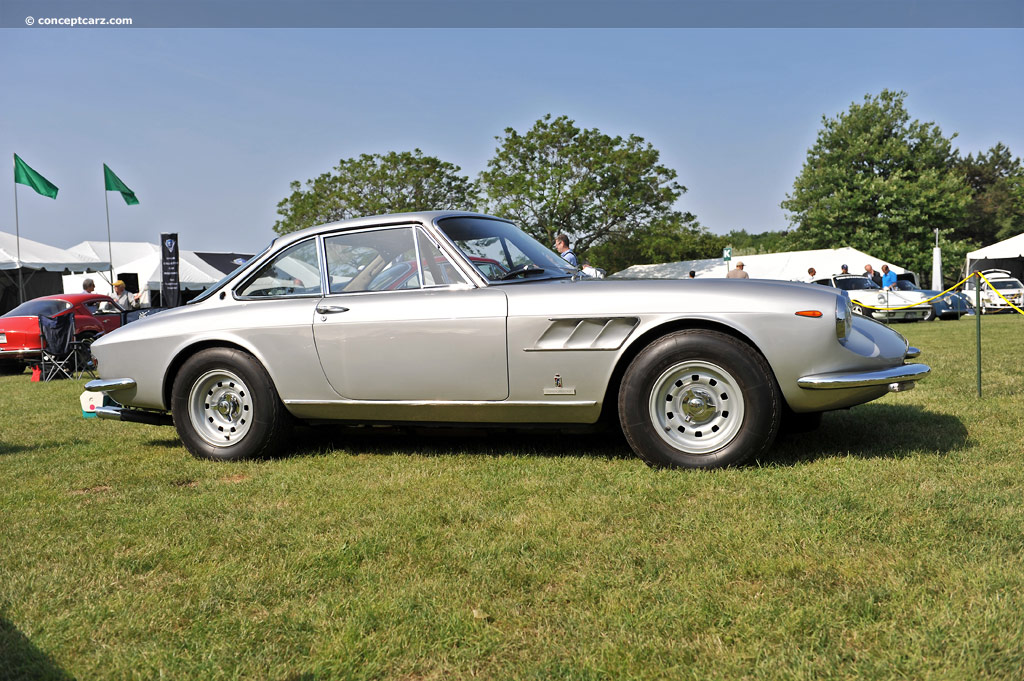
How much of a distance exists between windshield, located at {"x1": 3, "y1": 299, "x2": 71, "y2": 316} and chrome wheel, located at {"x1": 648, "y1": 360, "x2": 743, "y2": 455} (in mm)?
12489

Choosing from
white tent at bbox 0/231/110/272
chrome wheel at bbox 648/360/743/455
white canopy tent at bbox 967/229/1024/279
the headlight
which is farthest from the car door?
white canopy tent at bbox 967/229/1024/279

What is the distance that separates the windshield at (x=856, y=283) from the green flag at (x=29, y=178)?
2338cm

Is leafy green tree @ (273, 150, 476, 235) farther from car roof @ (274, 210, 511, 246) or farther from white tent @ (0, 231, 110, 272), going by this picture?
car roof @ (274, 210, 511, 246)

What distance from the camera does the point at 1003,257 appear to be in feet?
113

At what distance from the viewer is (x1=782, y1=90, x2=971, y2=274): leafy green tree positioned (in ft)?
148

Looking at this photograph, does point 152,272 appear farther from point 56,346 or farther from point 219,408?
point 219,408

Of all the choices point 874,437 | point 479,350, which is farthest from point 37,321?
point 874,437

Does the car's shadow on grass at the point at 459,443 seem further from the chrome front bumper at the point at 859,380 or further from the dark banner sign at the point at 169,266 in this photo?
the dark banner sign at the point at 169,266

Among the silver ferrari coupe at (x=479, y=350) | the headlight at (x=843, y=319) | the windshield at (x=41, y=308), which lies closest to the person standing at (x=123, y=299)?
the windshield at (x=41, y=308)

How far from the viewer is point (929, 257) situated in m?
44.7

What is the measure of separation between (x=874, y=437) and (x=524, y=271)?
247cm

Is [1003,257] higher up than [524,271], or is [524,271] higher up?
[1003,257]

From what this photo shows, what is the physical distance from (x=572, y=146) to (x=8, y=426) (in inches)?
1243

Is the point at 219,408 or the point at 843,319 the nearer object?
the point at 843,319
